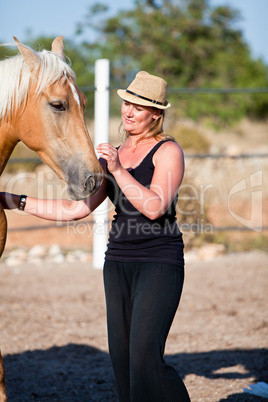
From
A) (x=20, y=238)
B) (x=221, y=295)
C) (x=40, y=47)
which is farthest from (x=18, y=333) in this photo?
(x=20, y=238)

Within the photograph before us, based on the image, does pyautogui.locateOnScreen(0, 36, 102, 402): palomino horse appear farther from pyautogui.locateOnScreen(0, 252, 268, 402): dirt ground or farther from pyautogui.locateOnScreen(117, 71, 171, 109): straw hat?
pyautogui.locateOnScreen(0, 252, 268, 402): dirt ground

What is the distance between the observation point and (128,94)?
2252 mm

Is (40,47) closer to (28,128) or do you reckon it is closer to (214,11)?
(28,128)

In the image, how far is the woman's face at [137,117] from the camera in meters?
2.25

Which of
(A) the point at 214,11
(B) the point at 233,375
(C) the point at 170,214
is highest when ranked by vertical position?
(A) the point at 214,11

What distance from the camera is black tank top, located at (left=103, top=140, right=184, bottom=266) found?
2.15m

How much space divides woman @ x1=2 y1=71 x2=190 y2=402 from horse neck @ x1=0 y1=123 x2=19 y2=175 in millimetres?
210

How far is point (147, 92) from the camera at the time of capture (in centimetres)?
220

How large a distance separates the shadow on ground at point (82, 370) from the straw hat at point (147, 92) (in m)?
1.84

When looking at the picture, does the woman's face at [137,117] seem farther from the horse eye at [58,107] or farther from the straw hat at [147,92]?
the horse eye at [58,107]

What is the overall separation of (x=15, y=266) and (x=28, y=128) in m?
4.82

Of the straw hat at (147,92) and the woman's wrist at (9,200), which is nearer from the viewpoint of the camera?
the straw hat at (147,92)

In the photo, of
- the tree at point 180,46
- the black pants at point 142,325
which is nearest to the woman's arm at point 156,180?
the black pants at point 142,325

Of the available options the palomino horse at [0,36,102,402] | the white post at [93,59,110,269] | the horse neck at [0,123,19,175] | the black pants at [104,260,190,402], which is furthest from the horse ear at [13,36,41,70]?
the white post at [93,59,110,269]
